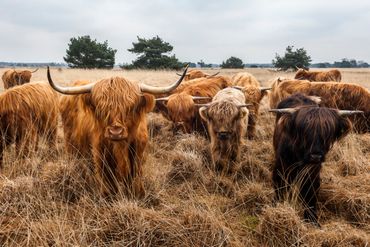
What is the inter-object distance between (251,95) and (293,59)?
125ft

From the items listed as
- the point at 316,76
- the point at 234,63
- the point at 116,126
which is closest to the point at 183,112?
the point at 116,126

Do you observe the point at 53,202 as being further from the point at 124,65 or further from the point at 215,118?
the point at 124,65

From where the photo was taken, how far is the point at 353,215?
11.8 feet

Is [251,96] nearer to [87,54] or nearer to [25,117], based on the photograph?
[25,117]

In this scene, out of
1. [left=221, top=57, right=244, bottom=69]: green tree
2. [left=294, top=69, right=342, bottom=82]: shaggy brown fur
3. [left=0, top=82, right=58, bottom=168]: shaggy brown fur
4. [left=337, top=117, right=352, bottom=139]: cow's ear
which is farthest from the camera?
[left=221, top=57, right=244, bottom=69]: green tree

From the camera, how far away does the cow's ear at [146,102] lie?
335cm

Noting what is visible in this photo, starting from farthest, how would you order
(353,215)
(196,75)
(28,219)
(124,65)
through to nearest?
1. (124,65)
2. (196,75)
3. (353,215)
4. (28,219)

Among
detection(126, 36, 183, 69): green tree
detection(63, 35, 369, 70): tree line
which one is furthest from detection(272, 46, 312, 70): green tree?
detection(126, 36, 183, 69): green tree

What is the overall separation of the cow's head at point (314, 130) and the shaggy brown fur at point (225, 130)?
1.07 meters

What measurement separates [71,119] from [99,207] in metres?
1.56

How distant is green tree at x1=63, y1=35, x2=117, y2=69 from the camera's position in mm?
39125

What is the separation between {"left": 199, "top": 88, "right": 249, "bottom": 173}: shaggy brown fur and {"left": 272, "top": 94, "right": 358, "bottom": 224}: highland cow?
87 centimetres

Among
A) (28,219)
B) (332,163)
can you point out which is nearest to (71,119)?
(28,219)

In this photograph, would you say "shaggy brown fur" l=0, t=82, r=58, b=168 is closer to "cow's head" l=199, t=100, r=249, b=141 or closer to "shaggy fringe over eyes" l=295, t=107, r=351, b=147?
"cow's head" l=199, t=100, r=249, b=141
